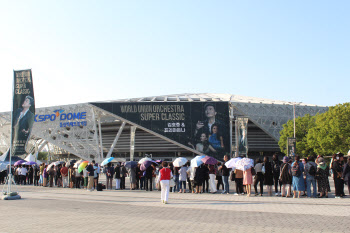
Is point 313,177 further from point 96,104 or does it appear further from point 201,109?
point 96,104

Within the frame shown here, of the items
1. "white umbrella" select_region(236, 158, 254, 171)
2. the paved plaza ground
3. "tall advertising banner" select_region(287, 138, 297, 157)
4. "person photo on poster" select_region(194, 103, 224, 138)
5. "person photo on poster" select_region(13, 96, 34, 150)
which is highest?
"person photo on poster" select_region(194, 103, 224, 138)

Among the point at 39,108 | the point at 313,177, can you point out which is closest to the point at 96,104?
the point at 39,108

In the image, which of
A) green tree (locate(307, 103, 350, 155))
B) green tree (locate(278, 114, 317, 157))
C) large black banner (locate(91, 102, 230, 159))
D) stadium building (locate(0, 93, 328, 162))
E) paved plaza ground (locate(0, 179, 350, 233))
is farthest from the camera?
stadium building (locate(0, 93, 328, 162))

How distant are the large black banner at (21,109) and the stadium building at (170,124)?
127ft

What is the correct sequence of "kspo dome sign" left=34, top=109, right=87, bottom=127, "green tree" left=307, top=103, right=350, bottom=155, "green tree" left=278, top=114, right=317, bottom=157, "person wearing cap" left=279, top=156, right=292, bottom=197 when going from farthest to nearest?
"kspo dome sign" left=34, top=109, right=87, bottom=127 → "green tree" left=278, top=114, right=317, bottom=157 → "green tree" left=307, top=103, right=350, bottom=155 → "person wearing cap" left=279, top=156, right=292, bottom=197

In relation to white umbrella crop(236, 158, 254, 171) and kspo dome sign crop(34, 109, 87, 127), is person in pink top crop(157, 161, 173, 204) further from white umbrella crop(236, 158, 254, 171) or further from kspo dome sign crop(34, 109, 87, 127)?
kspo dome sign crop(34, 109, 87, 127)

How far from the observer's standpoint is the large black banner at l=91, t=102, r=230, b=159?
60.0 m

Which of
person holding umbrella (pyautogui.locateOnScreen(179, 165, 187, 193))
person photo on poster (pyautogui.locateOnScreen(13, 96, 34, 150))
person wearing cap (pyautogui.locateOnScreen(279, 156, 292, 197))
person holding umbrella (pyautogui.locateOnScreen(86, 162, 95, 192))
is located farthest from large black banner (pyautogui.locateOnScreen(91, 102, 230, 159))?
person wearing cap (pyautogui.locateOnScreen(279, 156, 292, 197))

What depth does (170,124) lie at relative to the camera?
61.7m

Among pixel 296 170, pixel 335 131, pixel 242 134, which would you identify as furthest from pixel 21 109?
pixel 242 134

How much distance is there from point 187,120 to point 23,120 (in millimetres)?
41928

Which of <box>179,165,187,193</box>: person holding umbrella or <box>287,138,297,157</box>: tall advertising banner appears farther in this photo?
<box>287,138,297,157</box>: tall advertising banner

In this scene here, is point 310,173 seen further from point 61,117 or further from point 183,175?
point 61,117

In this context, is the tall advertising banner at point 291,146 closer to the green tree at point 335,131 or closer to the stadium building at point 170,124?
the green tree at point 335,131
